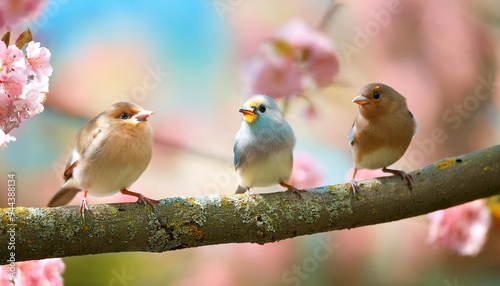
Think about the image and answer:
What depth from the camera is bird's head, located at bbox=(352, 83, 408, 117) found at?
3.43 ft

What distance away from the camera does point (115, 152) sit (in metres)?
0.85

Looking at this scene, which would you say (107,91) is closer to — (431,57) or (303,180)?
(303,180)

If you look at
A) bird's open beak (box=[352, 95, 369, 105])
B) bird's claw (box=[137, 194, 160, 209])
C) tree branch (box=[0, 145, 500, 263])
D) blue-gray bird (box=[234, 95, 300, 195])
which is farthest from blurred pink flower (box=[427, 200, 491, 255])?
bird's claw (box=[137, 194, 160, 209])

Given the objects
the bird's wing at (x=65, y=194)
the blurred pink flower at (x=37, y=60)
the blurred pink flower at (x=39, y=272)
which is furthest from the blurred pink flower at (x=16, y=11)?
the blurred pink flower at (x=39, y=272)

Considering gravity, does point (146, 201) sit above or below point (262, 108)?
below

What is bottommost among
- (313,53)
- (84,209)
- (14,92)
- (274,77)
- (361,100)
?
(84,209)

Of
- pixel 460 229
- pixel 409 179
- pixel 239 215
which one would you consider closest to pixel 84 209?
pixel 239 215

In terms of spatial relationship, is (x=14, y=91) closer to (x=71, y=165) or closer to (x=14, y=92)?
(x=14, y=92)

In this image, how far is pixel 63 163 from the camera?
1.52m

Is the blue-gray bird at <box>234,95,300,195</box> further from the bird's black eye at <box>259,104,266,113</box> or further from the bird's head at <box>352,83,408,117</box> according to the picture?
the bird's head at <box>352,83,408,117</box>

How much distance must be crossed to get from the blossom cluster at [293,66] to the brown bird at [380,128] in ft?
1.21

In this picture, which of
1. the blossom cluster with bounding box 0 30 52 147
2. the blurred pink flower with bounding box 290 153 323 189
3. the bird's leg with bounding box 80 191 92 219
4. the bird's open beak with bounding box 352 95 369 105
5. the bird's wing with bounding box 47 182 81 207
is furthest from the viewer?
the blurred pink flower with bounding box 290 153 323 189

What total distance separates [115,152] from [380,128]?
0.49 metres

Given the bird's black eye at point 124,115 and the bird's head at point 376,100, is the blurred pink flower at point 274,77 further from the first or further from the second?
the bird's black eye at point 124,115
